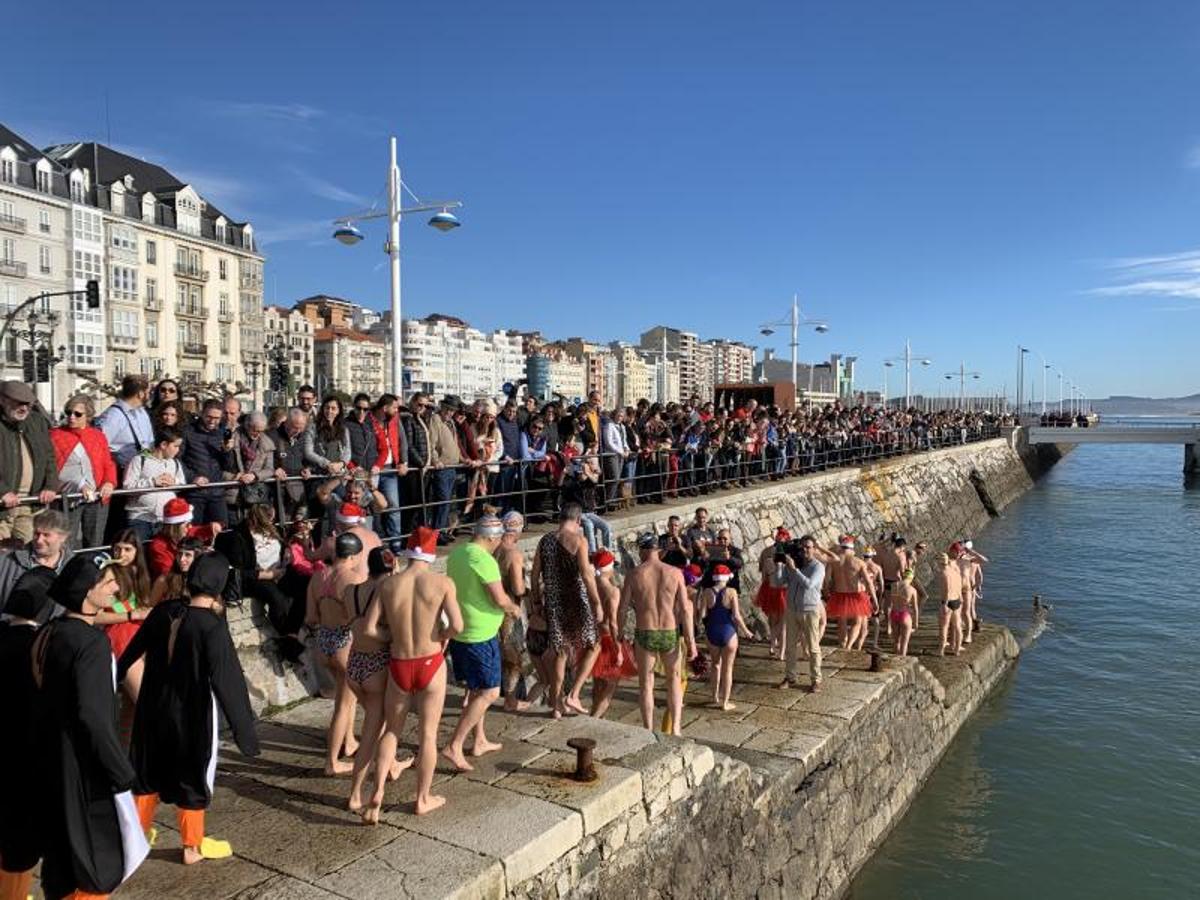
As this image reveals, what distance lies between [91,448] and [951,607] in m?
10.8

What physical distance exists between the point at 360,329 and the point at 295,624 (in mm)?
140507

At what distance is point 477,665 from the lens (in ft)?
17.0

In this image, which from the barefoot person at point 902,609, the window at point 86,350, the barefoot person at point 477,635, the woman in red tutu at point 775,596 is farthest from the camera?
the window at point 86,350

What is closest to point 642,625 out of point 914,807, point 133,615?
point 133,615

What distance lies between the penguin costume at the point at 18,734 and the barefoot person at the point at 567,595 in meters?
3.71

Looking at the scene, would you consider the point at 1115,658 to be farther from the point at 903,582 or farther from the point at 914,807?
the point at 914,807

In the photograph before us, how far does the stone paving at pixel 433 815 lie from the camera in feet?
12.5

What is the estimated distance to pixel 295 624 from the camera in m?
6.61

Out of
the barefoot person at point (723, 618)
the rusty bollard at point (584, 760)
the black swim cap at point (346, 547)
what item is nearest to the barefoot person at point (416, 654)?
the black swim cap at point (346, 547)

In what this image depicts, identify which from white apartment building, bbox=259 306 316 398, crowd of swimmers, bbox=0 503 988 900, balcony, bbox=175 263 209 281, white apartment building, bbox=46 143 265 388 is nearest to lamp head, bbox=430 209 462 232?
crowd of swimmers, bbox=0 503 988 900

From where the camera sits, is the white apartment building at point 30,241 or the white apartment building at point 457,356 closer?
the white apartment building at point 30,241

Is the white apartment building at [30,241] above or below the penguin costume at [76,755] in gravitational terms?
above

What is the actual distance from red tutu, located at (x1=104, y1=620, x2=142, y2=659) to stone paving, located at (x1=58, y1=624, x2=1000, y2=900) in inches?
38.7

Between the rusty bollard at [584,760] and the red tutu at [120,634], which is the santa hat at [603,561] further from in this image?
the red tutu at [120,634]
